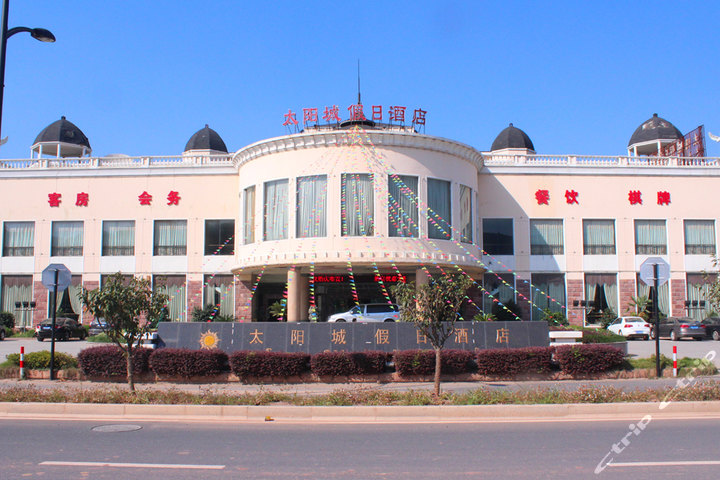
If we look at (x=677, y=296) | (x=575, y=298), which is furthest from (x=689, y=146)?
(x=575, y=298)

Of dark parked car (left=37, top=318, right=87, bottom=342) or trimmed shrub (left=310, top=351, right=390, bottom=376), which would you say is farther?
dark parked car (left=37, top=318, right=87, bottom=342)

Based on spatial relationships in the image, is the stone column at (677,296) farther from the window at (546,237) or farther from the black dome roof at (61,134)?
the black dome roof at (61,134)

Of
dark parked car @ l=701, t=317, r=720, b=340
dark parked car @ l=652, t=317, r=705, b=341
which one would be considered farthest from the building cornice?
dark parked car @ l=701, t=317, r=720, b=340

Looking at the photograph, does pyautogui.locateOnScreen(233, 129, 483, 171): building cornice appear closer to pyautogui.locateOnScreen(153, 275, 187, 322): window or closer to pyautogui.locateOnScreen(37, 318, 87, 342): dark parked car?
pyautogui.locateOnScreen(153, 275, 187, 322): window

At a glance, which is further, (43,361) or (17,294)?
(17,294)

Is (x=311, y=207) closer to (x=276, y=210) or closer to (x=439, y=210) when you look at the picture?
(x=276, y=210)

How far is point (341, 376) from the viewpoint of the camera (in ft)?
53.0

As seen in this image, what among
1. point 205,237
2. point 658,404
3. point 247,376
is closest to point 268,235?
point 205,237

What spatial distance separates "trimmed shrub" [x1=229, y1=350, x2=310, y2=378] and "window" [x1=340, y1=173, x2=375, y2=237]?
10923 millimetres

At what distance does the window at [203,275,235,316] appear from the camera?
32.9m

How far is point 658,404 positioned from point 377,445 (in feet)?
17.9

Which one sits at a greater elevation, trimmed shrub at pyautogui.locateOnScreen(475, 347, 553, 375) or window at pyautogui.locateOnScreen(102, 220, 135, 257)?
window at pyautogui.locateOnScreen(102, 220, 135, 257)

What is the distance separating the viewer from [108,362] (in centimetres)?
1636

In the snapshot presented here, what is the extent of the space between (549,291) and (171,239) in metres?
21.0
